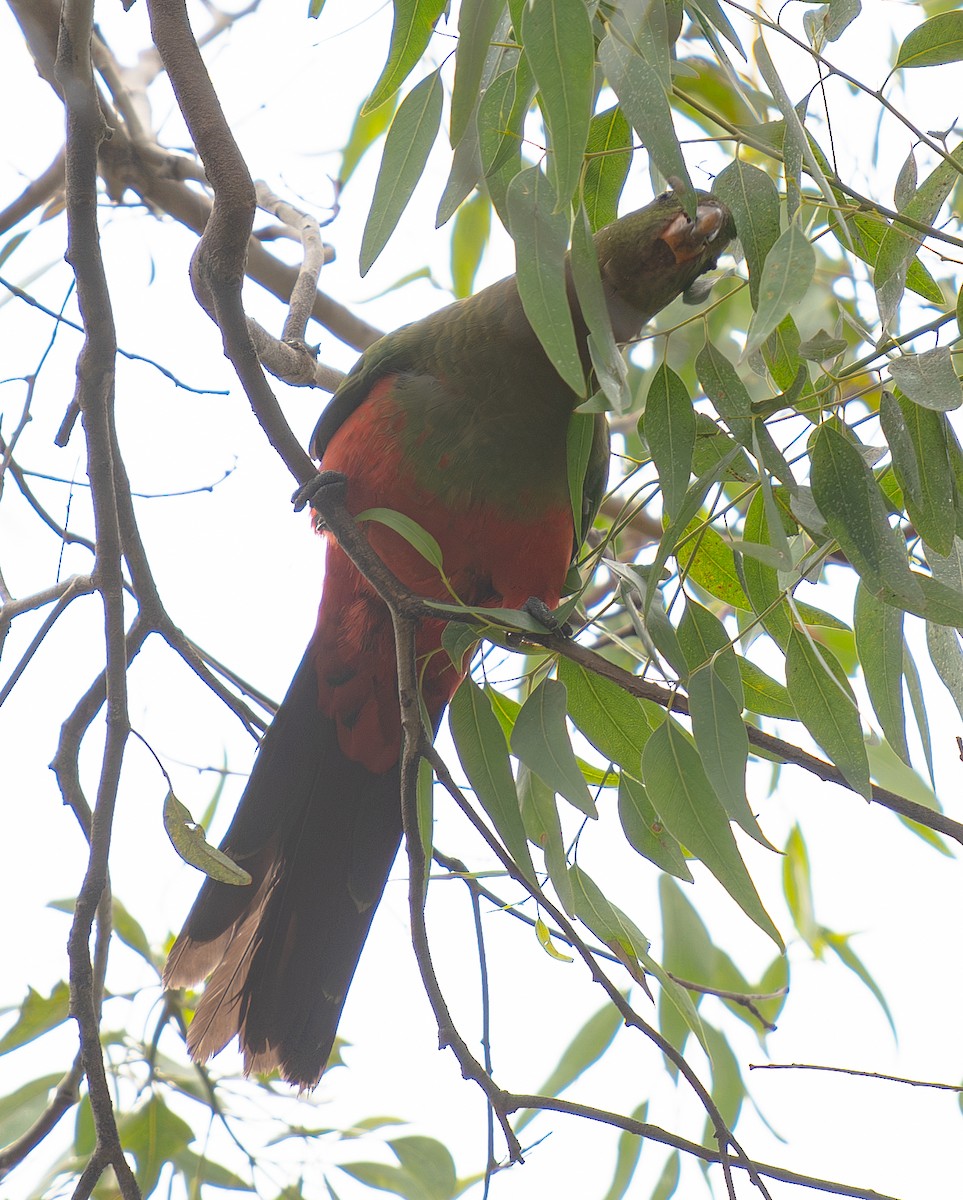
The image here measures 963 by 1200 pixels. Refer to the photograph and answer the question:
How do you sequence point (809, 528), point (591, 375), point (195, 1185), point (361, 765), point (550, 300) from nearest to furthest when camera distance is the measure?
point (550, 300) < point (809, 528) < point (591, 375) < point (195, 1185) < point (361, 765)

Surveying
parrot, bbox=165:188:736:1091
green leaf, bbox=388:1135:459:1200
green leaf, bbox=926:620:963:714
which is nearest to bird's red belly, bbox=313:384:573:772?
parrot, bbox=165:188:736:1091

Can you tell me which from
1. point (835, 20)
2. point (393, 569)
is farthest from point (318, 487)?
point (835, 20)

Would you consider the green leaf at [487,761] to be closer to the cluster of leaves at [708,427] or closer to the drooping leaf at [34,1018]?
the cluster of leaves at [708,427]

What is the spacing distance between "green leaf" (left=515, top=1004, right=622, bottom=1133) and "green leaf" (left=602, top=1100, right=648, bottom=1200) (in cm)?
15

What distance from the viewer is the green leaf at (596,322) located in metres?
0.97

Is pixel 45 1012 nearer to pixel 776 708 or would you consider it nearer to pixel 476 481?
pixel 476 481

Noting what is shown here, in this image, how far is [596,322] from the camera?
3.27 feet

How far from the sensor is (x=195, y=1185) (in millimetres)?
1845

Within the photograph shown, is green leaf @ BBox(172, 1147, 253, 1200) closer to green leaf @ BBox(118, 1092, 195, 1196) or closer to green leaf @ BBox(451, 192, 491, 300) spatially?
green leaf @ BBox(118, 1092, 195, 1196)

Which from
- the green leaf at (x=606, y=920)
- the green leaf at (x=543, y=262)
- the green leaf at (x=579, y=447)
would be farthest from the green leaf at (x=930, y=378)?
the green leaf at (x=606, y=920)

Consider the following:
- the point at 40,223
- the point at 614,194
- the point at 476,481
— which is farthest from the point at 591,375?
the point at 40,223

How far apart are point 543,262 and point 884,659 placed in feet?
1.86

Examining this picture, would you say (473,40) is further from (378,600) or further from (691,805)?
(378,600)

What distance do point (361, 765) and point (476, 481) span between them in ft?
1.80
